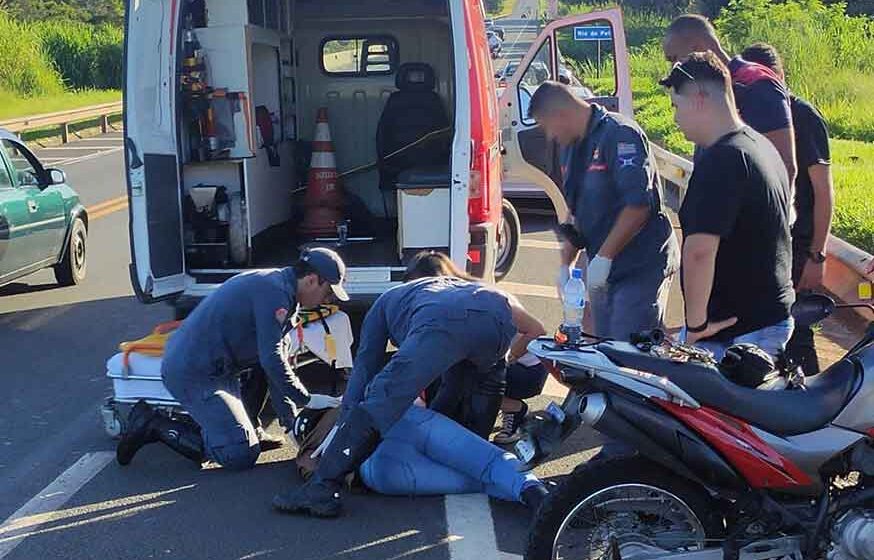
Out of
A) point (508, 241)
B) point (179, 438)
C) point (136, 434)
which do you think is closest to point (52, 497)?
point (136, 434)

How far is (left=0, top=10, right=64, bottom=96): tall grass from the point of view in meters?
33.2

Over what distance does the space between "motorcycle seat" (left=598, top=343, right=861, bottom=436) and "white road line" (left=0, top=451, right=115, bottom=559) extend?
2.82 m

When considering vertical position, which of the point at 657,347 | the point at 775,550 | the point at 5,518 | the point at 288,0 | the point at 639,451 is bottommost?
the point at 5,518

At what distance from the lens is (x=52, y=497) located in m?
5.29

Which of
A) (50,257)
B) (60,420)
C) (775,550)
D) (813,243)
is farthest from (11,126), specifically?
(775,550)

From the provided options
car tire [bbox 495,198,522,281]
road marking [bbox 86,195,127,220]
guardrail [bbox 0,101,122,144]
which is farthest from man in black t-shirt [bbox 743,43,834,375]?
guardrail [bbox 0,101,122,144]

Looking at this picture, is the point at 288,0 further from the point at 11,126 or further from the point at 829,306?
the point at 11,126

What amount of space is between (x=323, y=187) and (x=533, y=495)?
552cm

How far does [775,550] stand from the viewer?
3.75 metres

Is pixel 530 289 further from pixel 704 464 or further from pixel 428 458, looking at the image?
pixel 704 464

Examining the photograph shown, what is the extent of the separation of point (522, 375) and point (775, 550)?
8.35 ft

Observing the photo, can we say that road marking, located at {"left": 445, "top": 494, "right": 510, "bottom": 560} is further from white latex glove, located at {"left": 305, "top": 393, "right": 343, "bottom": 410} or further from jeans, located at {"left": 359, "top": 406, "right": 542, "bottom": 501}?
white latex glove, located at {"left": 305, "top": 393, "right": 343, "bottom": 410}

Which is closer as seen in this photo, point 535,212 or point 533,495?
point 533,495

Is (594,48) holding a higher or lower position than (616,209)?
higher
